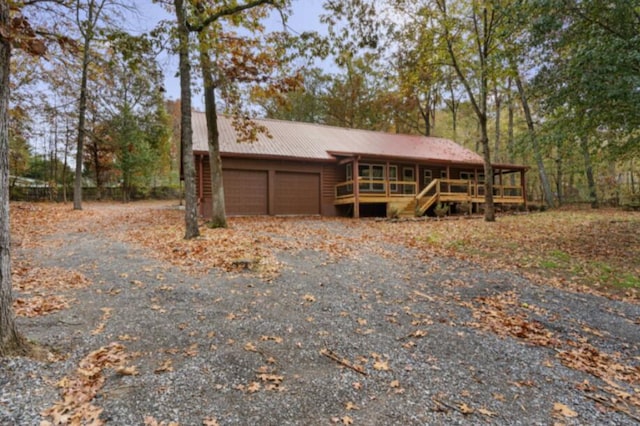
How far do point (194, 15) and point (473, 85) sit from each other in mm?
16102

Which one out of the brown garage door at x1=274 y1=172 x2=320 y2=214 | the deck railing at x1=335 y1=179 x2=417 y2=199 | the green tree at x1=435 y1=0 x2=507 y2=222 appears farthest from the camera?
the deck railing at x1=335 y1=179 x2=417 y2=199

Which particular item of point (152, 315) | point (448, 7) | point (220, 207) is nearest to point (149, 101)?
point (220, 207)

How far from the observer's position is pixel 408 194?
17953 millimetres

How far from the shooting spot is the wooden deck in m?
16.2

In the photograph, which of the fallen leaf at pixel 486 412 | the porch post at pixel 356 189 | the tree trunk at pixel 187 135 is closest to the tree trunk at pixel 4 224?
the fallen leaf at pixel 486 412

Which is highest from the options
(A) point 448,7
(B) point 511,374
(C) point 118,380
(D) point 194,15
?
(A) point 448,7

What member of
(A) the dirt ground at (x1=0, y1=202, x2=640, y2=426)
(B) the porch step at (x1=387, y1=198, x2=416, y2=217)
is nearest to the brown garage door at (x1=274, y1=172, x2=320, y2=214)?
(B) the porch step at (x1=387, y1=198, x2=416, y2=217)

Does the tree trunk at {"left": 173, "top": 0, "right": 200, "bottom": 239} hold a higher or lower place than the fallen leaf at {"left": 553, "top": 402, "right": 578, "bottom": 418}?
higher

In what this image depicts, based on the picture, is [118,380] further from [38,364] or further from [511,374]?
[511,374]

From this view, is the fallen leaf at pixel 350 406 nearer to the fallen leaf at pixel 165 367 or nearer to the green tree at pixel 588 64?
the fallen leaf at pixel 165 367

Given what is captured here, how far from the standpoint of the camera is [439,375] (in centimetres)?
324

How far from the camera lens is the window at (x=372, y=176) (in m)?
16.9

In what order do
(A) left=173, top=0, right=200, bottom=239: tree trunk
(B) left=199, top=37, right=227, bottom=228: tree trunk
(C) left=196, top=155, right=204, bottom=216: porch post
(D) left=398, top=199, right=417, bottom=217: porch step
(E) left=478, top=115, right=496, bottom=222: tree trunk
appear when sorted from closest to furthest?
(A) left=173, top=0, right=200, bottom=239: tree trunk
(B) left=199, top=37, right=227, bottom=228: tree trunk
(E) left=478, top=115, right=496, bottom=222: tree trunk
(C) left=196, top=155, right=204, bottom=216: porch post
(D) left=398, top=199, right=417, bottom=217: porch step

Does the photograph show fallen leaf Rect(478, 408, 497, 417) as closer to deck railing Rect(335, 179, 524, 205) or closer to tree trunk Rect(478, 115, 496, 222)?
tree trunk Rect(478, 115, 496, 222)
